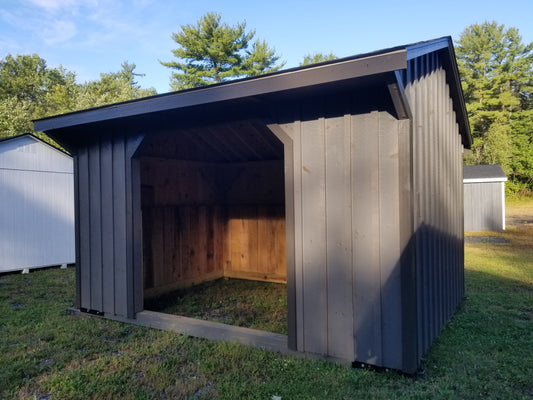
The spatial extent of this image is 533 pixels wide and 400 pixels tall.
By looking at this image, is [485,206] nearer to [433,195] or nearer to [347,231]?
[433,195]

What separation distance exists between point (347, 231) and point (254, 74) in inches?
864

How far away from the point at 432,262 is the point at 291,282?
141cm

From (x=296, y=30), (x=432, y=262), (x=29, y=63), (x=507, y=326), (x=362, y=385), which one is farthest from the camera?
(x=29, y=63)

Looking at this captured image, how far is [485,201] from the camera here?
49.0ft

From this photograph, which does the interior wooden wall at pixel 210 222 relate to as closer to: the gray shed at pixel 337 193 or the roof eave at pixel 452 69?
the gray shed at pixel 337 193

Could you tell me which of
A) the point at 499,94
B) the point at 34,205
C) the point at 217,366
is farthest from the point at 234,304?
the point at 499,94

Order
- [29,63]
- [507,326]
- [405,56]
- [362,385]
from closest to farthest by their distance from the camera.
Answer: [405,56] → [362,385] → [507,326] → [29,63]

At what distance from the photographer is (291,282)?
11.4 ft

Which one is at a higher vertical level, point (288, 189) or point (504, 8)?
point (504, 8)

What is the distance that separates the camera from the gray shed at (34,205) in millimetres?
7844

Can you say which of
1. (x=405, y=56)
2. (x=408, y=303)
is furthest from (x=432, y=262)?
(x=405, y=56)

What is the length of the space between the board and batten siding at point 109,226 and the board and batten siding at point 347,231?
201cm

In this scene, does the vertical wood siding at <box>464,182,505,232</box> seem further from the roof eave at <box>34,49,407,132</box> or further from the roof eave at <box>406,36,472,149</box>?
the roof eave at <box>34,49,407,132</box>

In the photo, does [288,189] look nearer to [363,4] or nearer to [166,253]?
[166,253]
